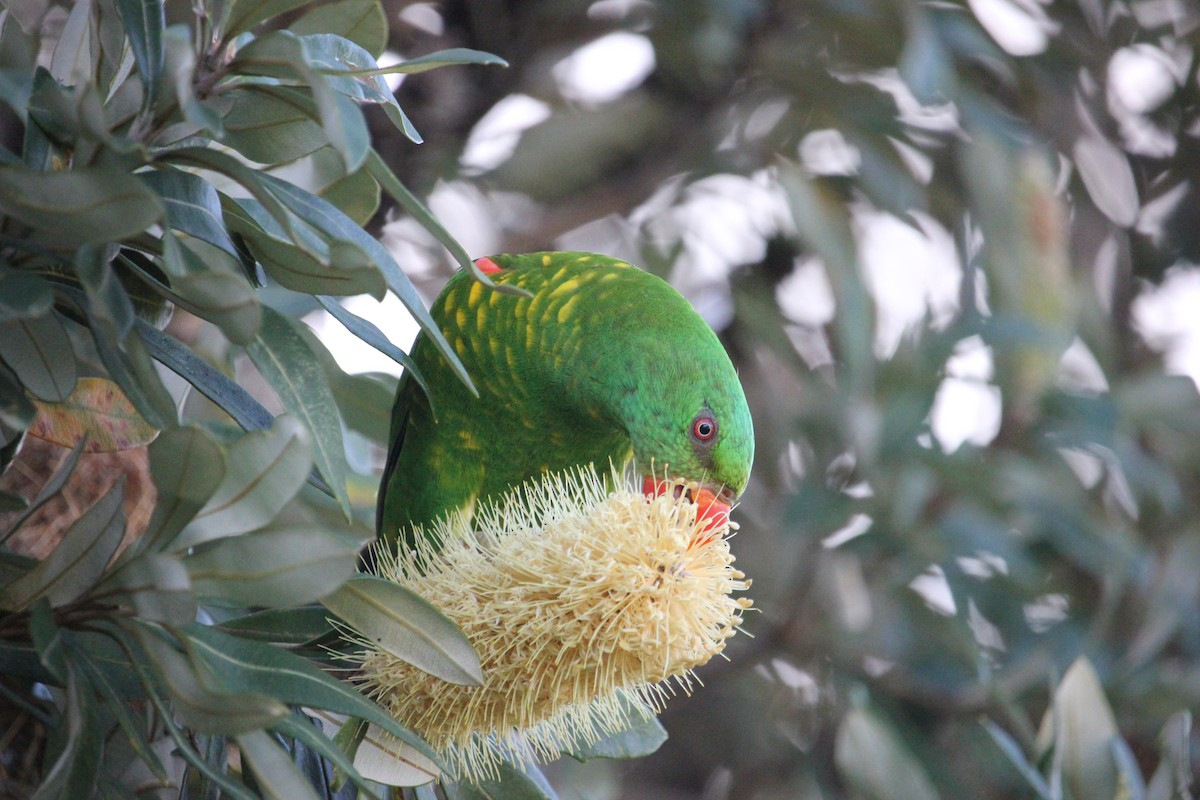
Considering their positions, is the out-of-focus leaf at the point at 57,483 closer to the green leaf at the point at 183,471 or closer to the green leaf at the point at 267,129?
the green leaf at the point at 183,471

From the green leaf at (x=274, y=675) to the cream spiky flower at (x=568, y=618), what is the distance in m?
0.12

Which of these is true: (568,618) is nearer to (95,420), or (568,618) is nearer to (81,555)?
(81,555)

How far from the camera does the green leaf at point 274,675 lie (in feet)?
2.50

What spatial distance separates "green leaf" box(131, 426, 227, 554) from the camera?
27.5 inches

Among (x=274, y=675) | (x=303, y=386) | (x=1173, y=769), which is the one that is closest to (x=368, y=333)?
(x=303, y=386)

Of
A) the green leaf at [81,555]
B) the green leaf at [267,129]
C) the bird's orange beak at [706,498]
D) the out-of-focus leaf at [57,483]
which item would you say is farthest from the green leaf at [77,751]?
the bird's orange beak at [706,498]

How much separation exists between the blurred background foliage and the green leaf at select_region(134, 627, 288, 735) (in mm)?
1426

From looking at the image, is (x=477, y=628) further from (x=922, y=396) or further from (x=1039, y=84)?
(x=1039, y=84)

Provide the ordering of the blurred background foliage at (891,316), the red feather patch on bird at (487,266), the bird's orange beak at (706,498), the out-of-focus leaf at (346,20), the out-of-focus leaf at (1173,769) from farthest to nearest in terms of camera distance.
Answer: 1. the blurred background foliage at (891,316)
2. the out-of-focus leaf at (1173,769)
3. the red feather patch on bird at (487,266)
4. the bird's orange beak at (706,498)
5. the out-of-focus leaf at (346,20)

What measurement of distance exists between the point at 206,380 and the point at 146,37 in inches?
11.6

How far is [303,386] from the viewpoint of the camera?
0.84 m

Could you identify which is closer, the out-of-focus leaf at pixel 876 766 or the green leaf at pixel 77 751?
the green leaf at pixel 77 751

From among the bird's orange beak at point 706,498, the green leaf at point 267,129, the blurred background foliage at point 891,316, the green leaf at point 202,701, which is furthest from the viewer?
the blurred background foliage at point 891,316

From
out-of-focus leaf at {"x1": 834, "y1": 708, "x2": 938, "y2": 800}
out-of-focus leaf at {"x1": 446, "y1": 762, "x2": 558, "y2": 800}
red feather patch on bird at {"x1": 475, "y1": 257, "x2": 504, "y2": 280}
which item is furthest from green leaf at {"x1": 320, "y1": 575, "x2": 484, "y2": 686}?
out-of-focus leaf at {"x1": 834, "y1": 708, "x2": 938, "y2": 800}
